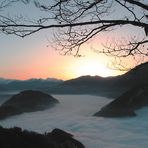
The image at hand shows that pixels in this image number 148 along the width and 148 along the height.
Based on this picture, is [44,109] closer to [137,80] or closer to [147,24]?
[137,80]

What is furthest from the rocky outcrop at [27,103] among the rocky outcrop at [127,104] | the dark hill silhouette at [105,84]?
the dark hill silhouette at [105,84]

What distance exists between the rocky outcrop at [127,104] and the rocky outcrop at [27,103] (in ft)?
17.8

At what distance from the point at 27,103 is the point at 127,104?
7948 millimetres

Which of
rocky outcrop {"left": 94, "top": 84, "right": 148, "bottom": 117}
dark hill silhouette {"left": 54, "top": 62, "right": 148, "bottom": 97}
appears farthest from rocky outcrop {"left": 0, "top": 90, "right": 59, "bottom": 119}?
dark hill silhouette {"left": 54, "top": 62, "right": 148, "bottom": 97}

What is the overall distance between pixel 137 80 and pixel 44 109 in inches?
A: 514

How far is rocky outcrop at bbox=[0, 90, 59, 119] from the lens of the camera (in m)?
26.0

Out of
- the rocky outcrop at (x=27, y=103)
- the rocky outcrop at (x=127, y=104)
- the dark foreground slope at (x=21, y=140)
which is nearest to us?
the dark foreground slope at (x=21, y=140)

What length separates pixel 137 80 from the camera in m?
38.8

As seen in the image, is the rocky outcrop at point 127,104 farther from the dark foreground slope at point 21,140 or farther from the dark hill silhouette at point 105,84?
the dark foreground slope at point 21,140

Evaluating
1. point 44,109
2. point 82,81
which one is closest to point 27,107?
point 44,109

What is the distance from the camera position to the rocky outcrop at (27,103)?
1022 inches

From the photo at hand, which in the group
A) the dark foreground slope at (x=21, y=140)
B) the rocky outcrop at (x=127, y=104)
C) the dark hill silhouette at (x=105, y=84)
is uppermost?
the dark hill silhouette at (x=105, y=84)

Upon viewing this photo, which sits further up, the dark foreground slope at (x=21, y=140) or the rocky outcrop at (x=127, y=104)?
the rocky outcrop at (x=127, y=104)

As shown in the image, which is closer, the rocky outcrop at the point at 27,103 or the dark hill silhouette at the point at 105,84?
the rocky outcrop at the point at 27,103
